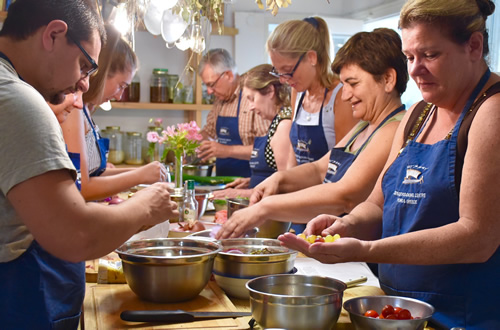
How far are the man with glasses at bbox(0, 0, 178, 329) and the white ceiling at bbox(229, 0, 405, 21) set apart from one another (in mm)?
4898

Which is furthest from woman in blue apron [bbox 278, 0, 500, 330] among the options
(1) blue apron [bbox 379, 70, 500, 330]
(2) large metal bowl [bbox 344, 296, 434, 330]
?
(2) large metal bowl [bbox 344, 296, 434, 330]

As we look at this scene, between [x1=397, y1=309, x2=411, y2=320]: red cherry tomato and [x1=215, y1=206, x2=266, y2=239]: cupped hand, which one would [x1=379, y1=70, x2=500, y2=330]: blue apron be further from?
[x1=215, y1=206, x2=266, y2=239]: cupped hand

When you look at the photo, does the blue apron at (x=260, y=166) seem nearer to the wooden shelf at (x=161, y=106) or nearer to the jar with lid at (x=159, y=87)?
the wooden shelf at (x=161, y=106)

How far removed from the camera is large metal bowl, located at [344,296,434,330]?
1306 mm

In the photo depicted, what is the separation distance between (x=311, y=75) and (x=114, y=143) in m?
3.42

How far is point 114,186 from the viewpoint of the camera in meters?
3.21

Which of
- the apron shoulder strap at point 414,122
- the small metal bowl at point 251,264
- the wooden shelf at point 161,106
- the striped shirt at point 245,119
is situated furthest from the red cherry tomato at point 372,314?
the wooden shelf at point 161,106

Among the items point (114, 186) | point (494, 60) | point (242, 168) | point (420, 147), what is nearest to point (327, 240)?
point (420, 147)

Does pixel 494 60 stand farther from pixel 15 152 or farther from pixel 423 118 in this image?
pixel 15 152

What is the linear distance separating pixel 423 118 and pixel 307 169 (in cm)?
127

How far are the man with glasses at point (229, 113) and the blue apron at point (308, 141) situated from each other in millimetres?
1647

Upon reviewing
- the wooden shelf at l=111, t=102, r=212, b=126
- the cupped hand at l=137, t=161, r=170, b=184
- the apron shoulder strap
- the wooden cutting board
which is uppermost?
the wooden shelf at l=111, t=102, r=212, b=126

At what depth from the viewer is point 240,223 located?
2.18 m

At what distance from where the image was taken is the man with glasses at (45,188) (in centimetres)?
118
